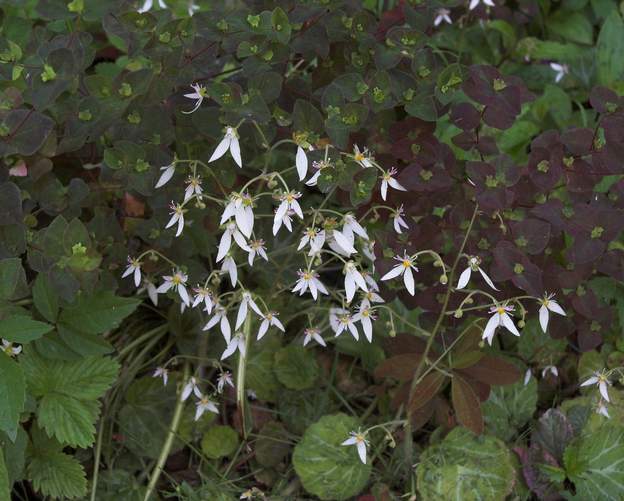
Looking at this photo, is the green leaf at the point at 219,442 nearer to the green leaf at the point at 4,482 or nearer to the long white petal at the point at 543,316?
the green leaf at the point at 4,482

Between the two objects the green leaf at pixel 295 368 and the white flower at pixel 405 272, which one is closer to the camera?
the white flower at pixel 405 272

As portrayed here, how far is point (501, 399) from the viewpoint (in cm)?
191

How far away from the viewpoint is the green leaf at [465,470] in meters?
1.75

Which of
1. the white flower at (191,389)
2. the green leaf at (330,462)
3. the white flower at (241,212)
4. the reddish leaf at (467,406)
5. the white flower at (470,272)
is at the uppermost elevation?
the white flower at (241,212)

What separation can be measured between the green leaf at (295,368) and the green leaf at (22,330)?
2.01 ft

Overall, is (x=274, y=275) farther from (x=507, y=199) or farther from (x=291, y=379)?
(x=507, y=199)

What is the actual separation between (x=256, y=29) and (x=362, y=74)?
233 millimetres

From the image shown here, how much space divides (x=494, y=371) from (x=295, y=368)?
0.48 metres

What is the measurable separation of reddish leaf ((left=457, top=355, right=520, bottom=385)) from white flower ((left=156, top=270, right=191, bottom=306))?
0.59 m

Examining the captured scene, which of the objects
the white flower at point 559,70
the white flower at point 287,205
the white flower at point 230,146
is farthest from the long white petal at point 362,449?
the white flower at point 559,70

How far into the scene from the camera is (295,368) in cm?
194

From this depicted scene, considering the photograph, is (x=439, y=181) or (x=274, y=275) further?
(x=274, y=275)

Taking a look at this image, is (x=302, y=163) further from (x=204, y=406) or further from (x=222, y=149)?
(x=204, y=406)

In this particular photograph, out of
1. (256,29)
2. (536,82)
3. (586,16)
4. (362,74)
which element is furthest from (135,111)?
(586,16)
